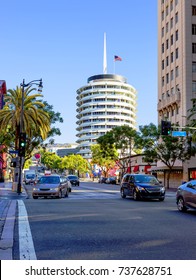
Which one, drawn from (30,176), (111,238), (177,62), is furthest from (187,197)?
(30,176)

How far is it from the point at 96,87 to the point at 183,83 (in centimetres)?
11105

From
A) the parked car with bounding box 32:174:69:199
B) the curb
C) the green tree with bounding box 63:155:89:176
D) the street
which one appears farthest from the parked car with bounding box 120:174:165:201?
the green tree with bounding box 63:155:89:176

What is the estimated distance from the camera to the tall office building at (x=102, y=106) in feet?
545

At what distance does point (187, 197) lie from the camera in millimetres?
16953

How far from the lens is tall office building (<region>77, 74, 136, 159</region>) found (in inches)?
6545

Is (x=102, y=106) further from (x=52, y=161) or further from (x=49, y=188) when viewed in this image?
(x=49, y=188)

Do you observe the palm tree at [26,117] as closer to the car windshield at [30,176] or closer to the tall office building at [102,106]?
the car windshield at [30,176]

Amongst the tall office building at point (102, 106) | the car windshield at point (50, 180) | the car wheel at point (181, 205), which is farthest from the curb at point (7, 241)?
the tall office building at point (102, 106)

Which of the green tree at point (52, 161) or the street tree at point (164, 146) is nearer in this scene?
the street tree at point (164, 146)

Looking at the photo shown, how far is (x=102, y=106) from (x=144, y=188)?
474ft

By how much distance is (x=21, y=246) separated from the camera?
28.1ft

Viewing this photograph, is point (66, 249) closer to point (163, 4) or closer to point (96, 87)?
point (163, 4)

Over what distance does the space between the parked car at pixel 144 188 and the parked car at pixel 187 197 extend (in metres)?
6.35
